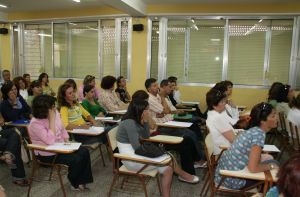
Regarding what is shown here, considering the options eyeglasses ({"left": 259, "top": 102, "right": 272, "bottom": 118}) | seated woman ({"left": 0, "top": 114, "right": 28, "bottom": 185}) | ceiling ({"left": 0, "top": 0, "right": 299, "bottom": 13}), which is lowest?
seated woman ({"left": 0, "top": 114, "right": 28, "bottom": 185})

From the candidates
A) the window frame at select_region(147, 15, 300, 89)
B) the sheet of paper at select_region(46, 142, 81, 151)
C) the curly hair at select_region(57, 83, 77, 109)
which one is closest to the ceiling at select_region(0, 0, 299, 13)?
the window frame at select_region(147, 15, 300, 89)

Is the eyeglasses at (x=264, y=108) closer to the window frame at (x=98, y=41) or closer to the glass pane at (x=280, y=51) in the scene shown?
the glass pane at (x=280, y=51)

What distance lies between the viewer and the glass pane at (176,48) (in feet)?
23.0

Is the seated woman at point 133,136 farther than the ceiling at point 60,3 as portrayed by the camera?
No

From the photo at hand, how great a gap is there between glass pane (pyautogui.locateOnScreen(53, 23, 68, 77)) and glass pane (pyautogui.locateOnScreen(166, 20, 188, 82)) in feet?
9.70

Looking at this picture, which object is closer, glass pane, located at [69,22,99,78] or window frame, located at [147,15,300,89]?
window frame, located at [147,15,300,89]

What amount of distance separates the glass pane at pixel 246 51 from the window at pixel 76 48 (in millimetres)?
2559

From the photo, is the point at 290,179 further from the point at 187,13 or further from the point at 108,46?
the point at 108,46

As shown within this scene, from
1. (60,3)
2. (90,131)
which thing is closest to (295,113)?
(90,131)

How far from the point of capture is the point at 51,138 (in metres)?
2.95

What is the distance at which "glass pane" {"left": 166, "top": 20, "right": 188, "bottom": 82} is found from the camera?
7.02 meters

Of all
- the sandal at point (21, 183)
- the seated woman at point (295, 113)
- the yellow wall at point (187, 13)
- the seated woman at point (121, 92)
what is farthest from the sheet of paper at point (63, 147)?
the yellow wall at point (187, 13)

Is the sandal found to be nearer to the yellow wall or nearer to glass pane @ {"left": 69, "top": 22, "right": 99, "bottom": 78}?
the yellow wall

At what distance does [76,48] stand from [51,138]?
5379mm
